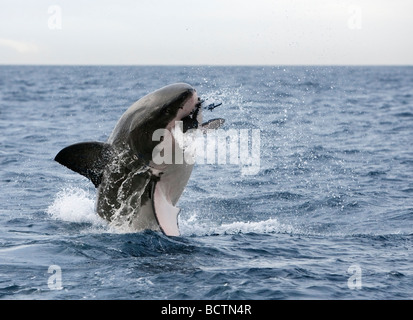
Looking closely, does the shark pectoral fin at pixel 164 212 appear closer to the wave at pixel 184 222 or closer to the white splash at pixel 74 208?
the wave at pixel 184 222

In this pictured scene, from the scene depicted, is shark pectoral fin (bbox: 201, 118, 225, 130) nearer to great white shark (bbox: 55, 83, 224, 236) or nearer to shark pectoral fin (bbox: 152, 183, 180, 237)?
great white shark (bbox: 55, 83, 224, 236)

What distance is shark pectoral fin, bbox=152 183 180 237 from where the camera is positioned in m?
11.0

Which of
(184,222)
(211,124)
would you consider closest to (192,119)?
(211,124)

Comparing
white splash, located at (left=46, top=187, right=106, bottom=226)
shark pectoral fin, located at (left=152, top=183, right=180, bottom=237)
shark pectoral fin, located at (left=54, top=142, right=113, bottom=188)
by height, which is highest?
shark pectoral fin, located at (left=54, top=142, right=113, bottom=188)

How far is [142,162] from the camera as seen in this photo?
452 inches

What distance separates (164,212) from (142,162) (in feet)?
3.21

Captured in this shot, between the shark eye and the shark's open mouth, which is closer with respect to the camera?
the shark eye

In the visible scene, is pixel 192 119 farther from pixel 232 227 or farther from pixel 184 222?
pixel 184 222

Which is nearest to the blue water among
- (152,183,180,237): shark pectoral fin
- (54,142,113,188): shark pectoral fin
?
(152,183,180,237): shark pectoral fin

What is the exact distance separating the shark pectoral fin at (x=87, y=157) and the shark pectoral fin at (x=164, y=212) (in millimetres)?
1083

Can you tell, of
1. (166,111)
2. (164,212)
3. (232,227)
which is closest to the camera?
(166,111)

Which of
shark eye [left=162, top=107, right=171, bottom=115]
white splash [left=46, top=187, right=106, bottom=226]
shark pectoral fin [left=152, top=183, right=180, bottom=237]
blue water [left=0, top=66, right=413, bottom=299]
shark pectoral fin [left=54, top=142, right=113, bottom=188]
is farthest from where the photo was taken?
white splash [left=46, top=187, right=106, bottom=226]

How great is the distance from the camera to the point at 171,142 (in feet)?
37.2
